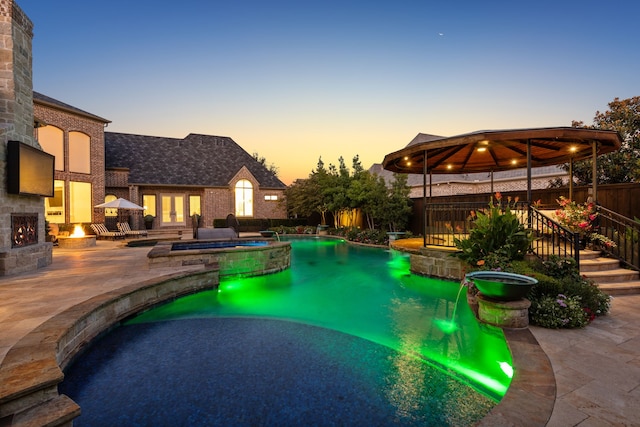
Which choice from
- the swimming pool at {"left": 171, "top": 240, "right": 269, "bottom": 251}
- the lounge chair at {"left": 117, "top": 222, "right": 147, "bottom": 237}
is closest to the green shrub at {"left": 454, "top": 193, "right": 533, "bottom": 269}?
the swimming pool at {"left": 171, "top": 240, "right": 269, "bottom": 251}

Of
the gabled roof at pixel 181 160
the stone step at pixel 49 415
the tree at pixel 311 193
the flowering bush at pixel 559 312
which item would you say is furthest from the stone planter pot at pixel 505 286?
the gabled roof at pixel 181 160

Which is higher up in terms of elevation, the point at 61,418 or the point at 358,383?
the point at 61,418

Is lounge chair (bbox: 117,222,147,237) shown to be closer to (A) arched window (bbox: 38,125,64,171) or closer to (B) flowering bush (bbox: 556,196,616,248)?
(A) arched window (bbox: 38,125,64,171)

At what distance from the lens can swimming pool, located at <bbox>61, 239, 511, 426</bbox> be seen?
2.87 metres

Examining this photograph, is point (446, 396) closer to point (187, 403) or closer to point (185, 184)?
point (187, 403)

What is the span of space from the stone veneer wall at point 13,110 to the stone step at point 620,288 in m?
12.5

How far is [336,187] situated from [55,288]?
53.0ft

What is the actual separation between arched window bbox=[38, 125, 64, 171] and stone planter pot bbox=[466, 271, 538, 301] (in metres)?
20.7

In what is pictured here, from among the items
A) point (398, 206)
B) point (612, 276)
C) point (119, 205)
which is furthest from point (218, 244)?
point (612, 276)

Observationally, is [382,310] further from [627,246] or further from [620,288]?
[627,246]

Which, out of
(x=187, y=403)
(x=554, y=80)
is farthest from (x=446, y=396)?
(x=554, y=80)

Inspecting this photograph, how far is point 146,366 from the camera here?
380 centimetres

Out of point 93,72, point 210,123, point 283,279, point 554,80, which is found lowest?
point 283,279

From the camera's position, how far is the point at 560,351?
3.44m
